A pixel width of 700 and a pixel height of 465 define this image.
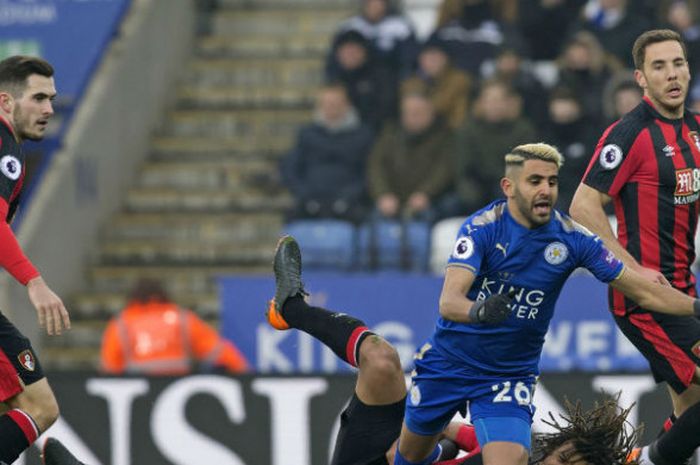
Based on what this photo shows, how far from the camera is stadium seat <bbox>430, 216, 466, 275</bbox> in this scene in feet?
38.8

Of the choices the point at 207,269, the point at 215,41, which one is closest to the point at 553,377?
the point at 207,269

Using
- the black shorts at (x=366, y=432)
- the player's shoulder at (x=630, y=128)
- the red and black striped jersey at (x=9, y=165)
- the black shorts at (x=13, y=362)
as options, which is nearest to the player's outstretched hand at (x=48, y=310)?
the red and black striped jersey at (x=9, y=165)

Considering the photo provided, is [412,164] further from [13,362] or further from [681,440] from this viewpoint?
[13,362]

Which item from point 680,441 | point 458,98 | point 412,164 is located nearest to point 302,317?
point 680,441

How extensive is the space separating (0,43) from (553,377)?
543 cm

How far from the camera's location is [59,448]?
7.36m

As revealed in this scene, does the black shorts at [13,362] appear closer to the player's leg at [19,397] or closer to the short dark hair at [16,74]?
the player's leg at [19,397]

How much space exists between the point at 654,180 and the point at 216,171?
22.4 ft

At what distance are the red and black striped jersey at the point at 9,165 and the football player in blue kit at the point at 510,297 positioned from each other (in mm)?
1894

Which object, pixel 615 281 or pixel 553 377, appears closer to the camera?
pixel 615 281

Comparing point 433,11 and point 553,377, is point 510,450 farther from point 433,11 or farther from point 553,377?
point 433,11

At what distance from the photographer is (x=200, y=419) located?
9875 mm

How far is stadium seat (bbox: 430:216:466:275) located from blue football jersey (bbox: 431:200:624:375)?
4.65 m

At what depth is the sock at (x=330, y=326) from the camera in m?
7.37
